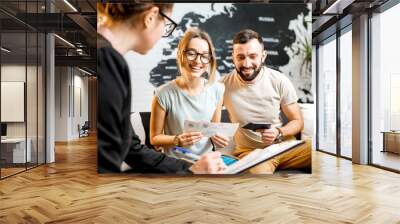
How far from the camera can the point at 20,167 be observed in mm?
7105

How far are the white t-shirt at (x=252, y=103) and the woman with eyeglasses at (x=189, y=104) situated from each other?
18 cm

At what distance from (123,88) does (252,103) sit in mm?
1957

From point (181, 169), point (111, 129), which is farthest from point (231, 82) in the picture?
point (111, 129)

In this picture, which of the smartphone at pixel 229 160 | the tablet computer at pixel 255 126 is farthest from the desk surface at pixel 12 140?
the tablet computer at pixel 255 126

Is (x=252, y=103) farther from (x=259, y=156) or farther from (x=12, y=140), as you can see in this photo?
(x=12, y=140)

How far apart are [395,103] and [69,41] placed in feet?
27.0

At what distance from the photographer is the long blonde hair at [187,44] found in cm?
607

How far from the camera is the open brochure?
20.0ft

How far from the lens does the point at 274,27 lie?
618 cm

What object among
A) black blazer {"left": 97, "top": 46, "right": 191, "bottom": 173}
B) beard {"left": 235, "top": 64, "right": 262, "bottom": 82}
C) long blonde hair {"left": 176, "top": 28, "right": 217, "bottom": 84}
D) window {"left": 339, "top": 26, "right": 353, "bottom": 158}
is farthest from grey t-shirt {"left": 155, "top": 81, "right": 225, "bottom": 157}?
window {"left": 339, "top": 26, "right": 353, "bottom": 158}

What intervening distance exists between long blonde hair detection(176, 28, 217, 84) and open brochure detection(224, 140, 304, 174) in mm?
1284

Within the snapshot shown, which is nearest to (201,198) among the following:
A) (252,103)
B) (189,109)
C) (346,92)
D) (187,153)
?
(187,153)

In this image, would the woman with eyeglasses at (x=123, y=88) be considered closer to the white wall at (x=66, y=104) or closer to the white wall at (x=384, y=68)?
the white wall at (x=384, y=68)

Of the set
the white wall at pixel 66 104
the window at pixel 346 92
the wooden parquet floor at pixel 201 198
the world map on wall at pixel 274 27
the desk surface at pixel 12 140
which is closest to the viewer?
the wooden parquet floor at pixel 201 198
